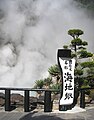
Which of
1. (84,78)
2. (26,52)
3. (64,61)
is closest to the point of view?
(64,61)

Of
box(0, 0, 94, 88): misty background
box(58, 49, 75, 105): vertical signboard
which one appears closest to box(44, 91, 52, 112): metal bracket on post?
box(58, 49, 75, 105): vertical signboard

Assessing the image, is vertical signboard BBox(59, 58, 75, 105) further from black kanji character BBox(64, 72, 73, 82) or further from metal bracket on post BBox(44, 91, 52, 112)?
metal bracket on post BBox(44, 91, 52, 112)

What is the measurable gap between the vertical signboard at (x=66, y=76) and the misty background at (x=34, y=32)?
11688mm

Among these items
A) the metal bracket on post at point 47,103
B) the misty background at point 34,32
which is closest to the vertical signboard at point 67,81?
the metal bracket on post at point 47,103

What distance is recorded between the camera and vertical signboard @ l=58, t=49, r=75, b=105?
7.45 meters

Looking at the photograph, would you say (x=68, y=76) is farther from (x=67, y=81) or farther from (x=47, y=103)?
(x=47, y=103)

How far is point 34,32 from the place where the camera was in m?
20.5

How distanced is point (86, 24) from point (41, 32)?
10.9 ft

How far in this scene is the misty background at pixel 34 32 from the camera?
780 inches

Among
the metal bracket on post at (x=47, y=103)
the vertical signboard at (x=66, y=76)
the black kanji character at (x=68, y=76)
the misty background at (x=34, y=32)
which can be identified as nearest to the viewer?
the vertical signboard at (x=66, y=76)

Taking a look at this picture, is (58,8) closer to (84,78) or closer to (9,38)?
(9,38)

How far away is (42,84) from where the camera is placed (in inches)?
470

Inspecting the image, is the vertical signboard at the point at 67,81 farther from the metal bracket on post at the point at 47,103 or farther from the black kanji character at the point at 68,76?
the metal bracket on post at the point at 47,103

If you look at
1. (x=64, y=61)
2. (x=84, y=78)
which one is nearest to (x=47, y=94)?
(x=64, y=61)
